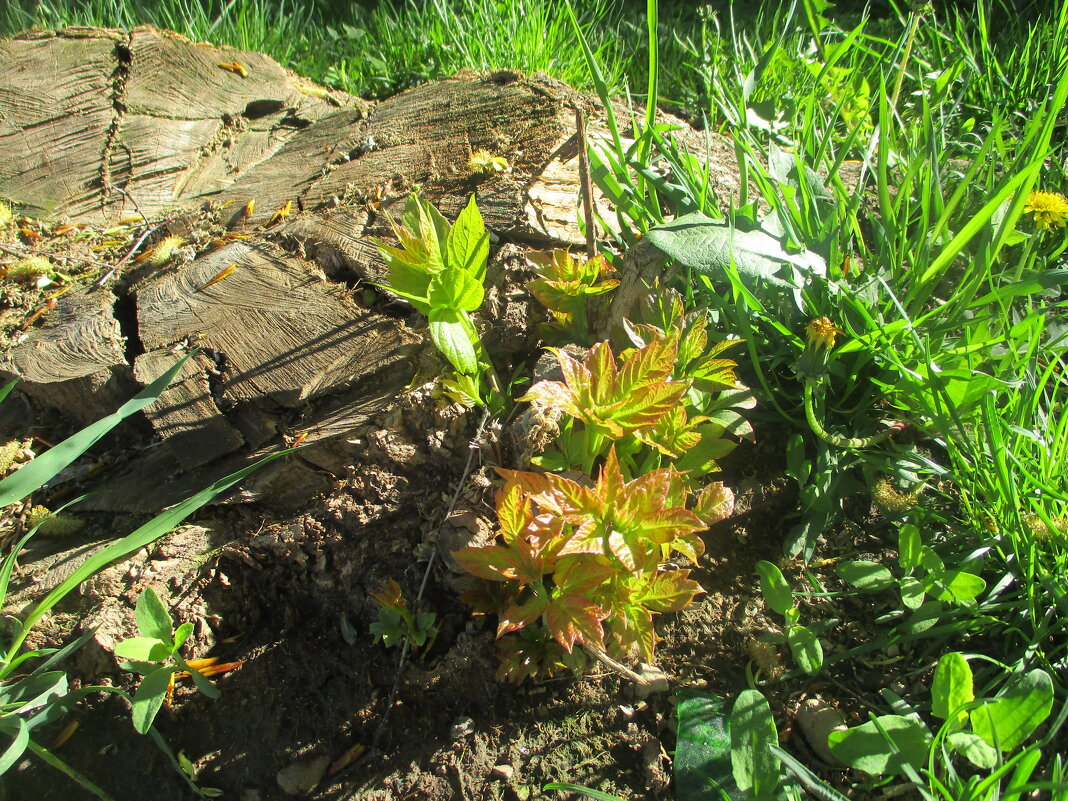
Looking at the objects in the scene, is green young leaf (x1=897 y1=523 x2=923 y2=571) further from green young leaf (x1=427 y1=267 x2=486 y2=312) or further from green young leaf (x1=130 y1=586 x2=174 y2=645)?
green young leaf (x1=130 y1=586 x2=174 y2=645)

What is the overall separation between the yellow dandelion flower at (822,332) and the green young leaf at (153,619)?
1.34 metres

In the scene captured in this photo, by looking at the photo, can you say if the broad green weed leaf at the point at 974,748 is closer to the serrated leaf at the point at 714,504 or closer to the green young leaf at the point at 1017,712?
the green young leaf at the point at 1017,712

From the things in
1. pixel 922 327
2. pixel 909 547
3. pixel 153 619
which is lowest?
pixel 909 547

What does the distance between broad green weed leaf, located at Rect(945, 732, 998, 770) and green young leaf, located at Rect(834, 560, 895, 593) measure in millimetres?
307

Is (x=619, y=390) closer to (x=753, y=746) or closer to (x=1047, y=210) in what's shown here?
(x=753, y=746)

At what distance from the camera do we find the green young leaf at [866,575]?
1.35 m

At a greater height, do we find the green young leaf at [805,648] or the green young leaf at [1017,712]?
the green young leaf at [1017,712]

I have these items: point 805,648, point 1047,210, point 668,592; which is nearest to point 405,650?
point 668,592

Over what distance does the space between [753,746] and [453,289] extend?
99 cm

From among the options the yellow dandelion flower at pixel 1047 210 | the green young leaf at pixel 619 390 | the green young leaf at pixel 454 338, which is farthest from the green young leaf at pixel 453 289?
the yellow dandelion flower at pixel 1047 210

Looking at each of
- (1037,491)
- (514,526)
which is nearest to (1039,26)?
(1037,491)

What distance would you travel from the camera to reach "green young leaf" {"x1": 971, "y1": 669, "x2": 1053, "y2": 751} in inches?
41.8

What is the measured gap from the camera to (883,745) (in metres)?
1.12

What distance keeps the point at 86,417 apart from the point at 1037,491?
2.21m
